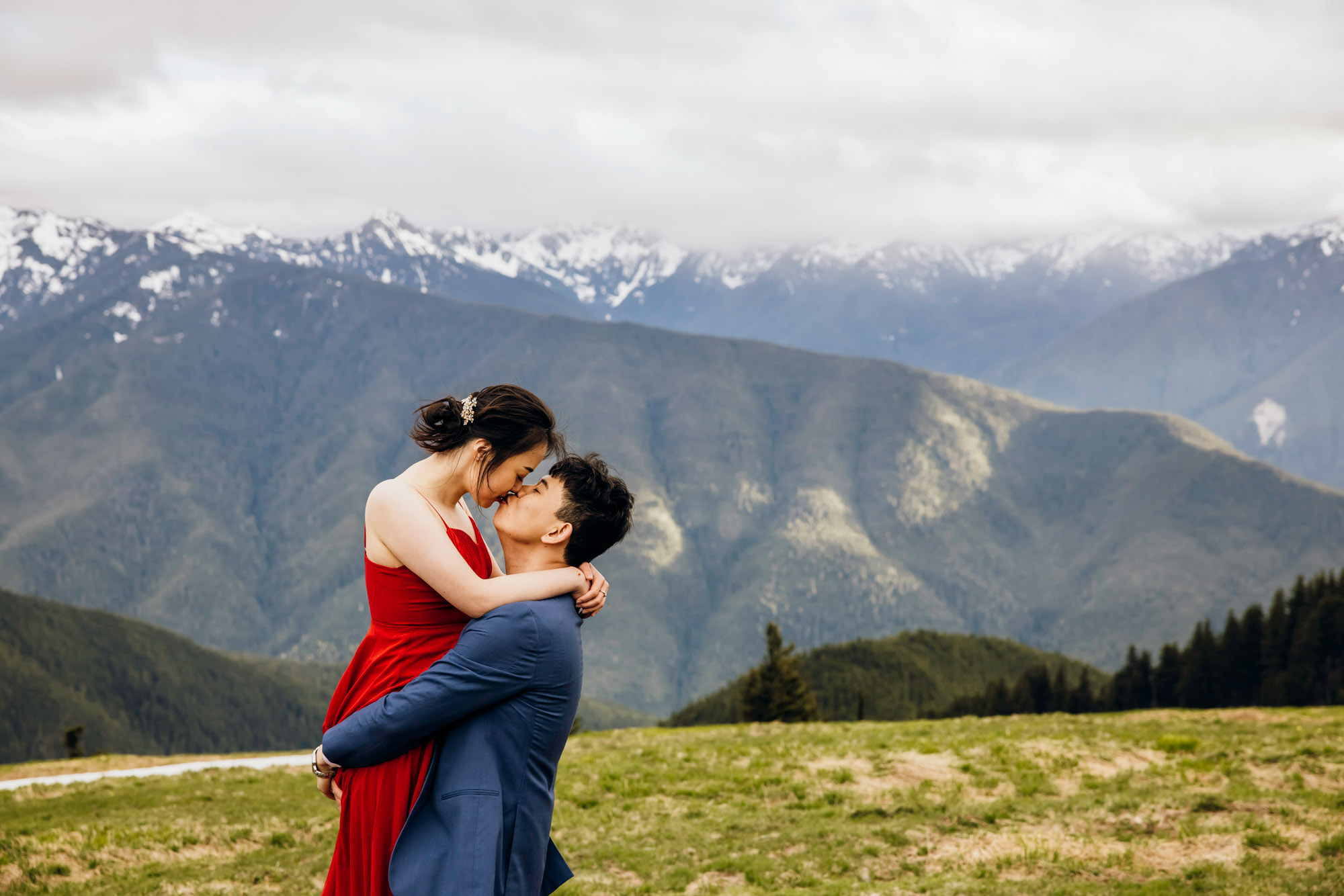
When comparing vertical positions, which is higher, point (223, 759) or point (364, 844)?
point (364, 844)

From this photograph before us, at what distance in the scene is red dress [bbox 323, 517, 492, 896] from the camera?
6.86 metres

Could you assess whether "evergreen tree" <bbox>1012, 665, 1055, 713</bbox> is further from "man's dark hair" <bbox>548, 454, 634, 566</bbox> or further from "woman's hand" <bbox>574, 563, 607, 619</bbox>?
"man's dark hair" <bbox>548, 454, 634, 566</bbox>

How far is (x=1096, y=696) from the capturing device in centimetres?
12638

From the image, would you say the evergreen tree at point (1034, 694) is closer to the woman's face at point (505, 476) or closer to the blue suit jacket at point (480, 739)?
the blue suit jacket at point (480, 739)

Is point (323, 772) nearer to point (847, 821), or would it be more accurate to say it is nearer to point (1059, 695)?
point (847, 821)

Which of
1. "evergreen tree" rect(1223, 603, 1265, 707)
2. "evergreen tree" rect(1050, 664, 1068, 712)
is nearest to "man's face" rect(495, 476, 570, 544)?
"evergreen tree" rect(1223, 603, 1265, 707)

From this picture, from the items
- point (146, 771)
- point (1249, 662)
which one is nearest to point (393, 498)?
point (146, 771)

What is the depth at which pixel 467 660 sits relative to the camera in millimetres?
6562

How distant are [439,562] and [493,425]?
3.54 ft

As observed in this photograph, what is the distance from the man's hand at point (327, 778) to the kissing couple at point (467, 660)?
0.02 m

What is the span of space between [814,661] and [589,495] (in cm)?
19762

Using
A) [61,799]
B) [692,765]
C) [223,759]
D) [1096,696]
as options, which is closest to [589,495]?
[692,765]

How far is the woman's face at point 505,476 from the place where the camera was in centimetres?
720

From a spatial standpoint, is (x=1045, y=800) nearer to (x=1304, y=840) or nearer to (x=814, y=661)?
(x=1304, y=840)
